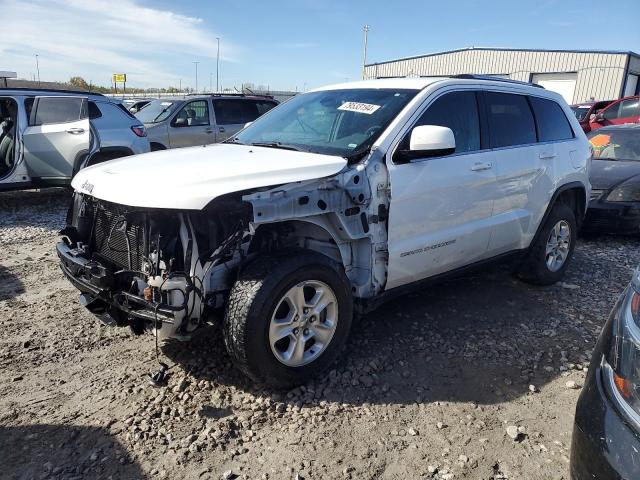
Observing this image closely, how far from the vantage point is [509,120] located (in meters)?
4.26

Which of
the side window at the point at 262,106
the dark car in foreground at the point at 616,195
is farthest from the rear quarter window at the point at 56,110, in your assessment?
the dark car in foreground at the point at 616,195

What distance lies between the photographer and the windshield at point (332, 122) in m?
3.42

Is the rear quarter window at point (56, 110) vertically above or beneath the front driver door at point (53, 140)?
above

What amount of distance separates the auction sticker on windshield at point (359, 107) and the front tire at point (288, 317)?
122 centimetres

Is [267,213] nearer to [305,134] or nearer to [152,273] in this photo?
[152,273]

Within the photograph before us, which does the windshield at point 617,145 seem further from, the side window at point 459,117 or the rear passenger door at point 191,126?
the rear passenger door at point 191,126

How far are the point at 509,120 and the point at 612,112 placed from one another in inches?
469

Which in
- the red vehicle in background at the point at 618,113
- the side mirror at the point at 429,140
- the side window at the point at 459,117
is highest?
the red vehicle in background at the point at 618,113

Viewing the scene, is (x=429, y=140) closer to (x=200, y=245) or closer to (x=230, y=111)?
(x=200, y=245)

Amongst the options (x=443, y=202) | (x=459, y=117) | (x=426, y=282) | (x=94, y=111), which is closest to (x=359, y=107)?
(x=459, y=117)

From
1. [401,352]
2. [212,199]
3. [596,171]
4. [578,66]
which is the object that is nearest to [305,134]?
[212,199]

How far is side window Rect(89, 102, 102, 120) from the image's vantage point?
824cm

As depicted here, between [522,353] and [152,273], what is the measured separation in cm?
260

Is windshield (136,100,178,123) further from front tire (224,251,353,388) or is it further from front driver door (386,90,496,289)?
front tire (224,251,353,388)
